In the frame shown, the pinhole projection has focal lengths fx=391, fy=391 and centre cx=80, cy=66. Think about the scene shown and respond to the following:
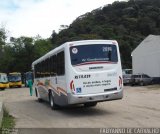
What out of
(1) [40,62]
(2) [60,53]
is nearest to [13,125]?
(2) [60,53]

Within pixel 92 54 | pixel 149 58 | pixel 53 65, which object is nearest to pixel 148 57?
pixel 149 58

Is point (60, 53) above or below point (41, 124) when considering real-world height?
above

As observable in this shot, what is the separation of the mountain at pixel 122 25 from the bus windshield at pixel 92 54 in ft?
210

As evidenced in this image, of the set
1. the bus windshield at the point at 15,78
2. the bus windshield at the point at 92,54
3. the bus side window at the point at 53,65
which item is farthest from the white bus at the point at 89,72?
the bus windshield at the point at 15,78

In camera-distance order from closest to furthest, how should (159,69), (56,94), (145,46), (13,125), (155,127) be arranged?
(155,127) < (13,125) < (56,94) < (159,69) < (145,46)

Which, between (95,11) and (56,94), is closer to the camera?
(56,94)

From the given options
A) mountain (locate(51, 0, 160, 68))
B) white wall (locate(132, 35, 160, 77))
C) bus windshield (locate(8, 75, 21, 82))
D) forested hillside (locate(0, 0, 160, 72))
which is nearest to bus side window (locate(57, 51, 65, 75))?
white wall (locate(132, 35, 160, 77))

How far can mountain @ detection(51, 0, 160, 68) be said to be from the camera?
83.9 meters

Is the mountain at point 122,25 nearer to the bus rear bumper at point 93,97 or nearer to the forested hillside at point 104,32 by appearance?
the forested hillside at point 104,32

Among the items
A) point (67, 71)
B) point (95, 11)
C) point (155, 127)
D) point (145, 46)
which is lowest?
point (155, 127)

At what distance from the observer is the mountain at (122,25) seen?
8388 cm

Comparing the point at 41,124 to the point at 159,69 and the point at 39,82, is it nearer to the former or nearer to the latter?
the point at 39,82

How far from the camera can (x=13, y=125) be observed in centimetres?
1402

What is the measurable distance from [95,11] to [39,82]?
7578 cm
